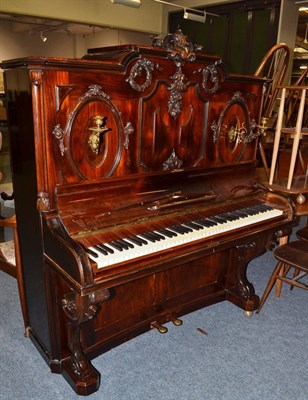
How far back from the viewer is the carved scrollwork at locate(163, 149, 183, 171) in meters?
2.19

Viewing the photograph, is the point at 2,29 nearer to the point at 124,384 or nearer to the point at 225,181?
the point at 225,181

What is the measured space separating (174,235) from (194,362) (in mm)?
863

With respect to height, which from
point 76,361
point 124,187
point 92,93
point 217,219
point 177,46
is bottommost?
point 76,361

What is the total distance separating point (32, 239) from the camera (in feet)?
6.32

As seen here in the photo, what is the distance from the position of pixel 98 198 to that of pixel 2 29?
9.60m

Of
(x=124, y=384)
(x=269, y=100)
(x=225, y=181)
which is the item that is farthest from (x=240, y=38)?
(x=124, y=384)

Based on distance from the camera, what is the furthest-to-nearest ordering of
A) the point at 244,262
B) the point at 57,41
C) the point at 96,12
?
the point at 57,41
the point at 96,12
the point at 244,262

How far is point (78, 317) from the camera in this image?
168cm

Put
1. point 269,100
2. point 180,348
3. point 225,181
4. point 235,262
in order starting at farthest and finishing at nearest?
point 269,100
point 235,262
point 225,181
point 180,348

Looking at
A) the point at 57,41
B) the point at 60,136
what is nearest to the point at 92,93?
the point at 60,136

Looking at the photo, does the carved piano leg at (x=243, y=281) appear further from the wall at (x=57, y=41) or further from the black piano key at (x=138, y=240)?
the wall at (x=57, y=41)

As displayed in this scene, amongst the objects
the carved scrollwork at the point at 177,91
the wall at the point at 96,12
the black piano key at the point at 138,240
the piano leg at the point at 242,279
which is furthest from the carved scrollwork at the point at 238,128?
the wall at the point at 96,12

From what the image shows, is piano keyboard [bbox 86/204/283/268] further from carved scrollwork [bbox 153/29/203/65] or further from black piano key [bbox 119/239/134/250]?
carved scrollwork [bbox 153/29/203/65]

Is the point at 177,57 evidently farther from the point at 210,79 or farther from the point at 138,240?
the point at 138,240
